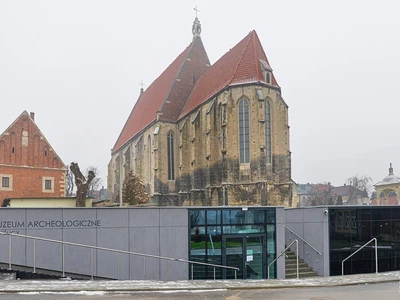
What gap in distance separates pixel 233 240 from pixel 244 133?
19.7m

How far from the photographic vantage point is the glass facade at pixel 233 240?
15305mm

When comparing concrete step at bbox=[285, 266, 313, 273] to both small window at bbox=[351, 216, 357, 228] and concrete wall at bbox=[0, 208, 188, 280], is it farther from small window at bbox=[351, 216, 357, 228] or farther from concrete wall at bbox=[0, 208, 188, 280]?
concrete wall at bbox=[0, 208, 188, 280]

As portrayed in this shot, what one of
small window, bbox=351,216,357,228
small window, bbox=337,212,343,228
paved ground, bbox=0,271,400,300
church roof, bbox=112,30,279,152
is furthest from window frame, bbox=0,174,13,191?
small window, bbox=351,216,357,228

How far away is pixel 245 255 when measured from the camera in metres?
15.9

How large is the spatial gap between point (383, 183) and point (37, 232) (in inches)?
2792

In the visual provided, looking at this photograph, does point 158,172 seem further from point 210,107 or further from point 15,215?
point 15,215

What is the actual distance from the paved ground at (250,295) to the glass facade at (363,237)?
6288 millimetres

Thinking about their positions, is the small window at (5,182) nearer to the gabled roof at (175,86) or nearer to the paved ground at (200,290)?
the gabled roof at (175,86)

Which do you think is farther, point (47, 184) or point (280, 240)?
point (47, 184)

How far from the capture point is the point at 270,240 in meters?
16.4

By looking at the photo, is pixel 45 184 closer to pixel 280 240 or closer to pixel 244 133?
pixel 244 133

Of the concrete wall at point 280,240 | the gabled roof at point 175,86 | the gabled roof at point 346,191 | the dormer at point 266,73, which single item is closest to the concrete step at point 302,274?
the concrete wall at point 280,240

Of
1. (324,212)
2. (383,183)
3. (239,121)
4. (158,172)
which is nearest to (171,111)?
(158,172)

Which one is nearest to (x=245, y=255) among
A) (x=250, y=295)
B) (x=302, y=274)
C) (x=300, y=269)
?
(x=302, y=274)
